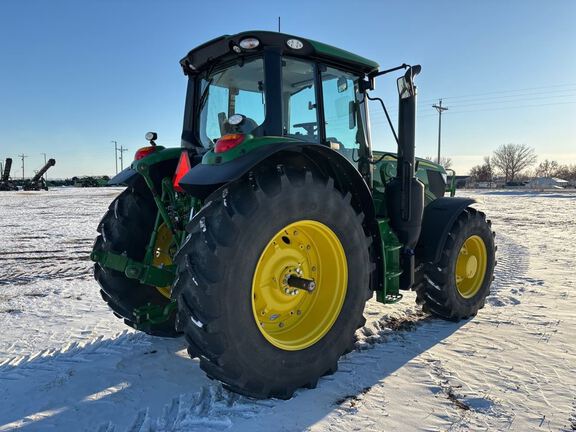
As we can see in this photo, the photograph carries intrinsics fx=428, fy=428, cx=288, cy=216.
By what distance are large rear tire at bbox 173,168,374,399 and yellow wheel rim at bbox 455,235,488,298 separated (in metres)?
1.86

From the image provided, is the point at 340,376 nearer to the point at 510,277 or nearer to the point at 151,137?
the point at 151,137

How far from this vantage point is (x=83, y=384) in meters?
3.04

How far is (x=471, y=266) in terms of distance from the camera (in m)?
4.79

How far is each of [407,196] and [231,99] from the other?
1.84 m

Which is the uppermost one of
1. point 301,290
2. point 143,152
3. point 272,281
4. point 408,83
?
point 408,83

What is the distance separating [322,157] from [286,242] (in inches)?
27.5

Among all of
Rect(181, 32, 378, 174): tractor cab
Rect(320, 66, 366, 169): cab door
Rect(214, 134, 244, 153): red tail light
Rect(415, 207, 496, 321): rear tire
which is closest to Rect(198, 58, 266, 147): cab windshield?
Rect(181, 32, 378, 174): tractor cab

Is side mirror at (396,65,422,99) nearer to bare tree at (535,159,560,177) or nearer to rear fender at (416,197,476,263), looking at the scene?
rear fender at (416,197,476,263)

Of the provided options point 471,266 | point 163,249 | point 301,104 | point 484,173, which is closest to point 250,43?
point 301,104

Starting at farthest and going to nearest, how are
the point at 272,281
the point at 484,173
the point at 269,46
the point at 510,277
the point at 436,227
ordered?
the point at 484,173 < the point at 510,277 < the point at 436,227 < the point at 269,46 < the point at 272,281

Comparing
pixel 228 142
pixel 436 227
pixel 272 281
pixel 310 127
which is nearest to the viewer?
pixel 228 142

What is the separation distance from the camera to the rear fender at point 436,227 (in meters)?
4.29

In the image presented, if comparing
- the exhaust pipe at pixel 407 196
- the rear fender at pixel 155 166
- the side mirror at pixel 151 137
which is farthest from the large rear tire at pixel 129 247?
the exhaust pipe at pixel 407 196

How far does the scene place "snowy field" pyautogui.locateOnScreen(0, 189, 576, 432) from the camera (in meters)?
2.58
